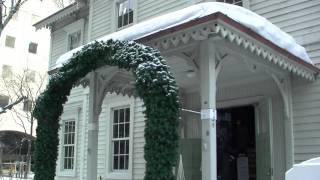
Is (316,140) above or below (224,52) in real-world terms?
below

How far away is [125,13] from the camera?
1445cm

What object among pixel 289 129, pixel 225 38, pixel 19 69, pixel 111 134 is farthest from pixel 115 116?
pixel 19 69

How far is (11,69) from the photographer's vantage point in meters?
41.0

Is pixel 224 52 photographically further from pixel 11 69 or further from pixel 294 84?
pixel 11 69

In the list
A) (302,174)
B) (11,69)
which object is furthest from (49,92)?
(11,69)

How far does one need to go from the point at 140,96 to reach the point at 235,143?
647 centimetres

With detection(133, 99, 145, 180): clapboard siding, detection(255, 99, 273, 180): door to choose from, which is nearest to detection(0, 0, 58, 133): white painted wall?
detection(133, 99, 145, 180): clapboard siding

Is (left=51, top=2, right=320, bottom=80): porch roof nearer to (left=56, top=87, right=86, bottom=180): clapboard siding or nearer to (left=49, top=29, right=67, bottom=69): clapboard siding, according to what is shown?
(left=56, top=87, right=86, bottom=180): clapboard siding

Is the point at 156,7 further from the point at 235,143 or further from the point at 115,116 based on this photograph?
the point at 235,143

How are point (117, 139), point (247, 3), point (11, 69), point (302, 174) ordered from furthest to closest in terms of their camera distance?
1. point (11, 69)
2. point (117, 139)
3. point (247, 3)
4. point (302, 174)

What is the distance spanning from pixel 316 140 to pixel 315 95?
0.90m

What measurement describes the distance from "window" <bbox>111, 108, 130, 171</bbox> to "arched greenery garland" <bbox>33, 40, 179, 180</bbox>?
13.5 ft

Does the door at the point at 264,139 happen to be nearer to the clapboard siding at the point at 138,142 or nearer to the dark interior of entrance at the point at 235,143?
the dark interior of entrance at the point at 235,143

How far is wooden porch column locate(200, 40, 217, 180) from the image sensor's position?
6832mm
